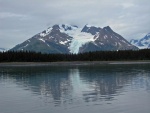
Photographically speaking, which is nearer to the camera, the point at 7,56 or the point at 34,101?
the point at 34,101

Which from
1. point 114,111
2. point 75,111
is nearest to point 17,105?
point 75,111

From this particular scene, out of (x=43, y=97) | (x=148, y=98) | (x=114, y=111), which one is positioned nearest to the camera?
(x=114, y=111)

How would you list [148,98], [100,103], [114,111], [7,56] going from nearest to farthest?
[114,111], [100,103], [148,98], [7,56]

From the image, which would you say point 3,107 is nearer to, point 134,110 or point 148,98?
point 134,110

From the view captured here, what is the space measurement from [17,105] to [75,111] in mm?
6710

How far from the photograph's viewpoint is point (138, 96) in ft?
120

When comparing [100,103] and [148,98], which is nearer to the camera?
[100,103]

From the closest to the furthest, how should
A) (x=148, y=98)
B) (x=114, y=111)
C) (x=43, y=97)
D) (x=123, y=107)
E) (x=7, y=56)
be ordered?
(x=114, y=111) → (x=123, y=107) → (x=148, y=98) → (x=43, y=97) → (x=7, y=56)

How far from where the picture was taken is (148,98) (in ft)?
114

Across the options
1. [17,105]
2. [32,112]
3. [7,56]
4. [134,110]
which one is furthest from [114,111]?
[7,56]

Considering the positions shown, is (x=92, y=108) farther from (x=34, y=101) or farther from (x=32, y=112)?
(x=34, y=101)

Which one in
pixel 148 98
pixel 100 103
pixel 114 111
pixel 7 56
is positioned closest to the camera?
pixel 114 111

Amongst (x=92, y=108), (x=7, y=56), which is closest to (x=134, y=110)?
(x=92, y=108)

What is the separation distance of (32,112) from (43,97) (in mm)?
8924
